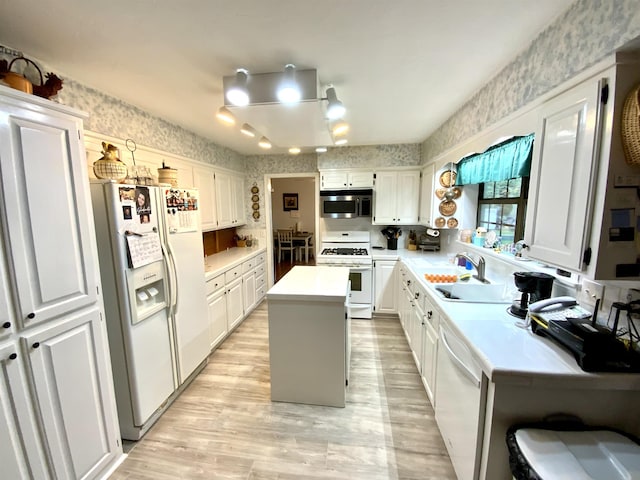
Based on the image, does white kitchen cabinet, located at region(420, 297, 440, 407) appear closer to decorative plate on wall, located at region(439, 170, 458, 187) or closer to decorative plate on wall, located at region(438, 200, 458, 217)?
decorative plate on wall, located at region(438, 200, 458, 217)

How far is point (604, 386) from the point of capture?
99 cm

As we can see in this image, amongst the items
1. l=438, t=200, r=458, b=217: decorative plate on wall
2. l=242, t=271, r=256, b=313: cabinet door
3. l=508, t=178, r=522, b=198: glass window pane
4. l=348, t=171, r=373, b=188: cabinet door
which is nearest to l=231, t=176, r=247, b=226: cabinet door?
l=242, t=271, r=256, b=313: cabinet door

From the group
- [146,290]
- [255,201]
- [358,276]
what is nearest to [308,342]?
[146,290]

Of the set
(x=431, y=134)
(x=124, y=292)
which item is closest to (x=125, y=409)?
(x=124, y=292)

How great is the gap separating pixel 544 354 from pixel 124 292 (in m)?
2.33

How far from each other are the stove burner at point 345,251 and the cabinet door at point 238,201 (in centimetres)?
152

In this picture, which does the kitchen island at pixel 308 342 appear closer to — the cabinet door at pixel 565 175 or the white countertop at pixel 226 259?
the white countertop at pixel 226 259

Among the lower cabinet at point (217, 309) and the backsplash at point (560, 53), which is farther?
the lower cabinet at point (217, 309)

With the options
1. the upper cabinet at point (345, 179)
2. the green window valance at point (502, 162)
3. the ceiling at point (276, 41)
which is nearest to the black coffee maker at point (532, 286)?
the green window valance at point (502, 162)

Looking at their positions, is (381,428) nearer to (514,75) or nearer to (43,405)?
(43,405)

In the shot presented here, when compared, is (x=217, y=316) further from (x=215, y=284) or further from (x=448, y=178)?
(x=448, y=178)

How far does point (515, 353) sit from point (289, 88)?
1.89 meters

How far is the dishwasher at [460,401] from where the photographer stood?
3.92ft

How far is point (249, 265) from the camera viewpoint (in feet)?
12.2
